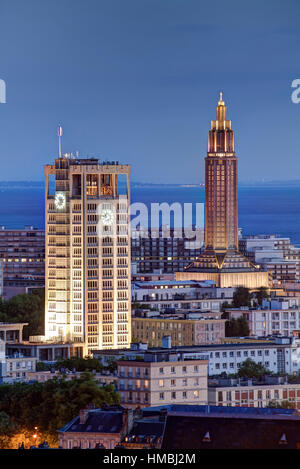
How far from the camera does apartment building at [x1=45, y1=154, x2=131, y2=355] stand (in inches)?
4250

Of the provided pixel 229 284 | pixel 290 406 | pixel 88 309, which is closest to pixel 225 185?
pixel 229 284

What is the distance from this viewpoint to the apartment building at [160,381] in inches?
3223

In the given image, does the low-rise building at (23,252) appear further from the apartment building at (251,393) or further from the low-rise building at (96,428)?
the low-rise building at (96,428)

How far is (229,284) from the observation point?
135 m

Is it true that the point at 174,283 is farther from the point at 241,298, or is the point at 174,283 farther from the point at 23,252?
the point at 23,252

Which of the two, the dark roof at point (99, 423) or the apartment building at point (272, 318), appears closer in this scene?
the dark roof at point (99, 423)

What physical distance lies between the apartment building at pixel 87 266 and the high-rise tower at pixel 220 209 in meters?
29.1

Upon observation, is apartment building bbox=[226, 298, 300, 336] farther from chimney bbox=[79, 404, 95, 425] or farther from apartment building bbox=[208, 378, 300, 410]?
chimney bbox=[79, 404, 95, 425]

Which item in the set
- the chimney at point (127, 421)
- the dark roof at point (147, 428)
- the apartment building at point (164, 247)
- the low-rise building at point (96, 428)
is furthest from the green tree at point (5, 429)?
the apartment building at point (164, 247)

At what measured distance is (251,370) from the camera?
9544 centimetres

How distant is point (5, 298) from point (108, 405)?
157ft

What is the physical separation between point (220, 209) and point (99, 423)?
70769 mm

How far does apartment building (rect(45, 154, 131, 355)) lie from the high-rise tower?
95.6 ft
